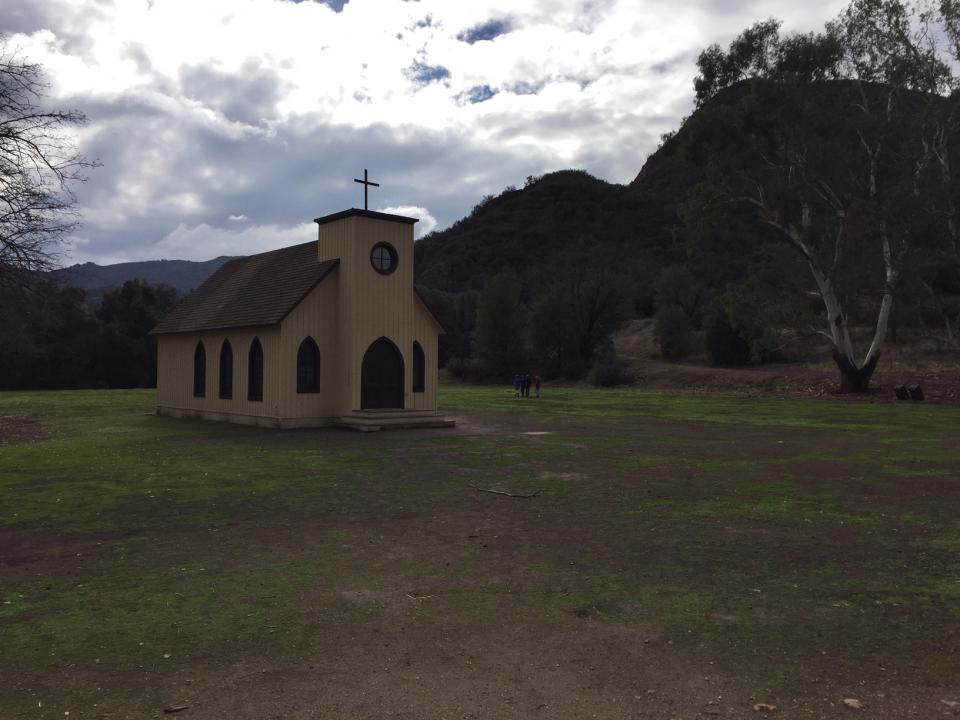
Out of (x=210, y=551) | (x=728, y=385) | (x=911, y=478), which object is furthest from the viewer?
(x=728, y=385)

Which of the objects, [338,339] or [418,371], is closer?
[338,339]

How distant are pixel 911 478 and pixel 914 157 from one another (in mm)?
30057

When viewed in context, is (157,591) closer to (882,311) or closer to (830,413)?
(830,413)

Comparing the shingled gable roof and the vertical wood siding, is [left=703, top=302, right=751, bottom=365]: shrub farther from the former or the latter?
the shingled gable roof

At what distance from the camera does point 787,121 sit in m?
36.8

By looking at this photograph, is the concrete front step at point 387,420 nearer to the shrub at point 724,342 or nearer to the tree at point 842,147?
the tree at point 842,147

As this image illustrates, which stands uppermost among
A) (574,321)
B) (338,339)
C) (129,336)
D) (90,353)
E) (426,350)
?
(574,321)

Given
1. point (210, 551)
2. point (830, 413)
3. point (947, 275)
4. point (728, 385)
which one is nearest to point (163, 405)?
point (210, 551)

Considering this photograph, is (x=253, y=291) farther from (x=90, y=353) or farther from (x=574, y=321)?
(x=90, y=353)

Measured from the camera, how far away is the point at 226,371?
26844 mm

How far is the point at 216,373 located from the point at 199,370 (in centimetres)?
181

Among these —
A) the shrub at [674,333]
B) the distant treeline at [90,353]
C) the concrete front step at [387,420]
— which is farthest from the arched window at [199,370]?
the shrub at [674,333]

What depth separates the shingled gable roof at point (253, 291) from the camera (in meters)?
24.2

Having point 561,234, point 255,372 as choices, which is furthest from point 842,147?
point 561,234
